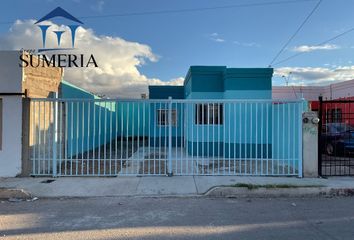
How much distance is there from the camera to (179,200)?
7.66 metres

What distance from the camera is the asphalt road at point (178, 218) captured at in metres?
5.37

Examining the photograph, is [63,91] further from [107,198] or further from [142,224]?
[142,224]

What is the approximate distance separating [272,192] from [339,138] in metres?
8.11

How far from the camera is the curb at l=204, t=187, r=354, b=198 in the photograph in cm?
809

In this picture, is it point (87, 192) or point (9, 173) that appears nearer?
point (87, 192)

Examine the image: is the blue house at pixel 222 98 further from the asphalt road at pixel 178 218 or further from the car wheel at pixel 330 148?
the asphalt road at pixel 178 218

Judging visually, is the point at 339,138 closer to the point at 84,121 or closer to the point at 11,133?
the point at 84,121

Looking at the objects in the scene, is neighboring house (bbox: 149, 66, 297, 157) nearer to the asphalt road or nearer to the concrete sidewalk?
the concrete sidewalk

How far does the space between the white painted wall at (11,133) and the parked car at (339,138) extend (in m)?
11.3

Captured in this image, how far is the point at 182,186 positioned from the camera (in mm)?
8727

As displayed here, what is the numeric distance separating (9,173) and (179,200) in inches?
209

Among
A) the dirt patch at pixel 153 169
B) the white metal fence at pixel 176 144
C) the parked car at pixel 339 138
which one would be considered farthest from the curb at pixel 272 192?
the parked car at pixel 339 138

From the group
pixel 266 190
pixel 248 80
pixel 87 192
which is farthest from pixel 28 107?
pixel 248 80

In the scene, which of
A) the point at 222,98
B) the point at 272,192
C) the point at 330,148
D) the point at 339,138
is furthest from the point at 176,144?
the point at 330,148
